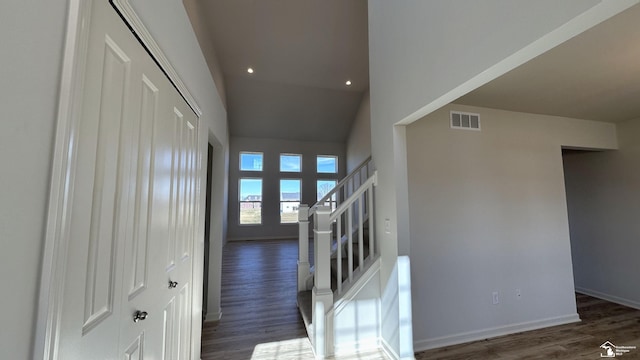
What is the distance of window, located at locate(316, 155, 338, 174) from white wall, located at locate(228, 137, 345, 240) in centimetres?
12

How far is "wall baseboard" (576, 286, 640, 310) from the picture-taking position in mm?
3159

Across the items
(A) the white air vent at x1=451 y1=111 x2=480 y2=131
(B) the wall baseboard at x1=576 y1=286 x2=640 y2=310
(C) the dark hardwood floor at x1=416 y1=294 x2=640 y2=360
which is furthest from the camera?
(B) the wall baseboard at x1=576 y1=286 x2=640 y2=310

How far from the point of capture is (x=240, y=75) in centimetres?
569

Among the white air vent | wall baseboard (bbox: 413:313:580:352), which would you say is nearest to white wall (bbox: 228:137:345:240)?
the white air vent

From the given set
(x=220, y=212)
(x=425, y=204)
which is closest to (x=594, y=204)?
(x=425, y=204)

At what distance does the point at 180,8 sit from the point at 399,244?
7.58 ft

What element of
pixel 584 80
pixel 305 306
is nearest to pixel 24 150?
pixel 305 306

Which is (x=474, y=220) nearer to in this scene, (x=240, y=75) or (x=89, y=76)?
(x=89, y=76)

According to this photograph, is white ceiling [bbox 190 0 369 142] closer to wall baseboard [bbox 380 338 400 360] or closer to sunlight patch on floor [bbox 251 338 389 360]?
sunlight patch on floor [bbox 251 338 389 360]

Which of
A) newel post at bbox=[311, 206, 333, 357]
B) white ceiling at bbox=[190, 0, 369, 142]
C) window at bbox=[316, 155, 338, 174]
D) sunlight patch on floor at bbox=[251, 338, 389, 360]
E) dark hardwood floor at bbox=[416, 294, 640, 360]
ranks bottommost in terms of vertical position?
dark hardwood floor at bbox=[416, 294, 640, 360]

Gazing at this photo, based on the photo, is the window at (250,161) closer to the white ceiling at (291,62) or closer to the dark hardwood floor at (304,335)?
the white ceiling at (291,62)

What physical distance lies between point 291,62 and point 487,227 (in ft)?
15.5

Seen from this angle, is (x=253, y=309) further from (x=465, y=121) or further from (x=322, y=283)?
(x=465, y=121)

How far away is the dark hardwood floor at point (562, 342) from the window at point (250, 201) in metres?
→ 6.58
